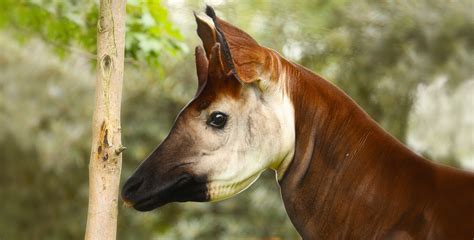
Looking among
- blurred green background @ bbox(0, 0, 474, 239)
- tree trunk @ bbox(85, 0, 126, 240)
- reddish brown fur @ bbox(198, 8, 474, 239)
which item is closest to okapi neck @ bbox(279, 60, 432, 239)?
reddish brown fur @ bbox(198, 8, 474, 239)

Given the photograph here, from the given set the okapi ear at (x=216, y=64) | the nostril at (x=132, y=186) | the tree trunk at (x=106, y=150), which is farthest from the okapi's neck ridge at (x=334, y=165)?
the tree trunk at (x=106, y=150)

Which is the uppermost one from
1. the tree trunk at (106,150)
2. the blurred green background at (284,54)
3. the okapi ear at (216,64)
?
the okapi ear at (216,64)

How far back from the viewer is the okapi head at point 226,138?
205 centimetres

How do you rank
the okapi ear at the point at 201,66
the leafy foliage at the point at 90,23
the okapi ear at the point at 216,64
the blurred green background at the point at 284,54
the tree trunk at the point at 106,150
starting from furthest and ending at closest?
the blurred green background at the point at 284,54 < the leafy foliage at the point at 90,23 < the tree trunk at the point at 106,150 < the okapi ear at the point at 201,66 < the okapi ear at the point at 216,64

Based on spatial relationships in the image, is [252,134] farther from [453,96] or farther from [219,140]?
[453,96]

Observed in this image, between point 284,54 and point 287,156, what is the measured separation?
5521mm

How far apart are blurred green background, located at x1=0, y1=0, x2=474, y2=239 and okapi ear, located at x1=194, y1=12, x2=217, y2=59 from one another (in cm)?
522

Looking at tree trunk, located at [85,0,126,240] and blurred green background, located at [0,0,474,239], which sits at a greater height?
tree trunk, located at [85,0,126,240]

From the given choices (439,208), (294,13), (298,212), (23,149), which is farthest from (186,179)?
(23,149)

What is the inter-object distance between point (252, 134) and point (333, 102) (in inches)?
9.3

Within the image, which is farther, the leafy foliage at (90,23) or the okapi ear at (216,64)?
the leafy foliage at (90,23)

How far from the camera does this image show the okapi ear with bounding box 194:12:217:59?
81.8 inches

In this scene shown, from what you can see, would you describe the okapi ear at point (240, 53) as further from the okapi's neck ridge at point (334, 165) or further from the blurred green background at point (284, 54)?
the blurred green background at point (284, 54)

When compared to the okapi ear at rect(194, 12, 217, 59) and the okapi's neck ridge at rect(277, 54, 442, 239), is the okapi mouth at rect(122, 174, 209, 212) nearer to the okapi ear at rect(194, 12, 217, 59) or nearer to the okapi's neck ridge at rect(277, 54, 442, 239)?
the okapi's neck ridge at rect(277, 54, 442, 239)
